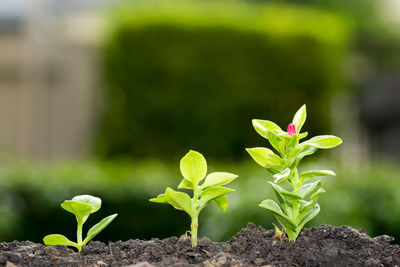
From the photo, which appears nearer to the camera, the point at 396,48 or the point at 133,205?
the point at 133,205

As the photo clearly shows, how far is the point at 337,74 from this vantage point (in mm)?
9172

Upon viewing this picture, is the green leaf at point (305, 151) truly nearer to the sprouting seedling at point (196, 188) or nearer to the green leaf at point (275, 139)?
the green leaf at point (275, 139)

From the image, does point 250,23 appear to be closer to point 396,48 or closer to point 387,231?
point 387,231

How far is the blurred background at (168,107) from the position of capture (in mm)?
4676

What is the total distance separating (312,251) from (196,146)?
22.5 feet

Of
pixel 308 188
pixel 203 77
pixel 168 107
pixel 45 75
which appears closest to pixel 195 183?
pixel 308 188

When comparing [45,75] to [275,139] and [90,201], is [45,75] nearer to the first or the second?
[90,201]

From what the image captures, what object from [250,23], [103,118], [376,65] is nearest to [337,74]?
[250,23]

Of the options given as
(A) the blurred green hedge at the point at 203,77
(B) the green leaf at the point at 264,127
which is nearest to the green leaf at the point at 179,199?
(B) the green leaf at the point at 264,127

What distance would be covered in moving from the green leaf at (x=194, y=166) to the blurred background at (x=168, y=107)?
214cm

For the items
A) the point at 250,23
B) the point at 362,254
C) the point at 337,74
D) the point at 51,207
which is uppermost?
the point at 250,23

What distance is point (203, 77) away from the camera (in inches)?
335

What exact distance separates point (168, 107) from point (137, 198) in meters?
3.70

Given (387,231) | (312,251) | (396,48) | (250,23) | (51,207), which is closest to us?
(312,251)
